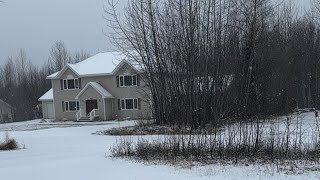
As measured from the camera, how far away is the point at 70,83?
50844mm

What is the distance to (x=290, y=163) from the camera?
38.2 ft

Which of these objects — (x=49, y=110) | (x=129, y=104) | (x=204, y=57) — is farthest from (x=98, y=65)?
(x=204, y=57)

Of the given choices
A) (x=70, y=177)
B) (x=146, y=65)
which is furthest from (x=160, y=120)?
(x=70, y=177)

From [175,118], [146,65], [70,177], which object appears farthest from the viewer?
[146,65]

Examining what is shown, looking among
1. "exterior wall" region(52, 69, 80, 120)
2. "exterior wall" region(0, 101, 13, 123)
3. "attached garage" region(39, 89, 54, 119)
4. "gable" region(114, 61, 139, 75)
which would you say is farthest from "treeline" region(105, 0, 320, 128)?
"exterior wall" region(0, 101, 13, 123)

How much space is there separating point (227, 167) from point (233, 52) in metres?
23.4

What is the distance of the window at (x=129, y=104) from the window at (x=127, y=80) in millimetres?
1753

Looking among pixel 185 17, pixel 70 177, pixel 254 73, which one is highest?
pixel 185 17

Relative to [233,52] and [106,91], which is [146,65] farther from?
[106,91]

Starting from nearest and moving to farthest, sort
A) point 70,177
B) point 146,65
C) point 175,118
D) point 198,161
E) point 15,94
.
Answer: point 70,177, point 198,161, point 175,118, point 146,65, point 15,94

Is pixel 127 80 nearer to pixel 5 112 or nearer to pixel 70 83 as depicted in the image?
pixel 70 83

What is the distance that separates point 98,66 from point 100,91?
15.3ft

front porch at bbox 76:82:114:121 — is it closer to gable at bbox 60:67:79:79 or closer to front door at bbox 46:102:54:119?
gable at bbox 60:67:79:79

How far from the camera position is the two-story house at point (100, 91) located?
1841 inches
